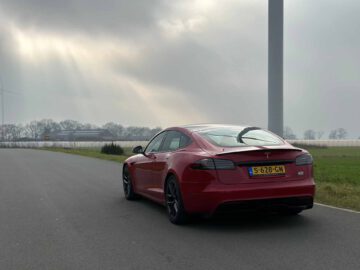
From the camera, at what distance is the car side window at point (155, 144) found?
8.85 meters

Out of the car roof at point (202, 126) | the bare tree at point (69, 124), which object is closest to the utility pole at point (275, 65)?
the car roof at point (202, 126)

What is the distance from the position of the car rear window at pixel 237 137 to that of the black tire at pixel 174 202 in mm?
845

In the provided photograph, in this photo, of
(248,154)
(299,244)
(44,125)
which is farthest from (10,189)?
(44,125)

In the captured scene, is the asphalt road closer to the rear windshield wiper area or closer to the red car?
the red car

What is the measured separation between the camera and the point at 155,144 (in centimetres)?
911

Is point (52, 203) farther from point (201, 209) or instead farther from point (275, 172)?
point (275, 172)

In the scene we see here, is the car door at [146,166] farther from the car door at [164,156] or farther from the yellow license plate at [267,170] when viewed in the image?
the yellow license plate at [267,170]

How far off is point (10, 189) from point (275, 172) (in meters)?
7.82

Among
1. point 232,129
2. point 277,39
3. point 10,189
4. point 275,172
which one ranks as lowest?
point 10,189

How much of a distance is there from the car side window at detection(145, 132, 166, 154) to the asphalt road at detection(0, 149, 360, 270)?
1.04 meters

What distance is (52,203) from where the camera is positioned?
9727 mm

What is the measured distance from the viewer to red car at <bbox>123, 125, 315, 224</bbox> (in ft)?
21.8

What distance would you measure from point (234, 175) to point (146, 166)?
258 centimetres

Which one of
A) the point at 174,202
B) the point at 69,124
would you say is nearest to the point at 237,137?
the point at 174,202
